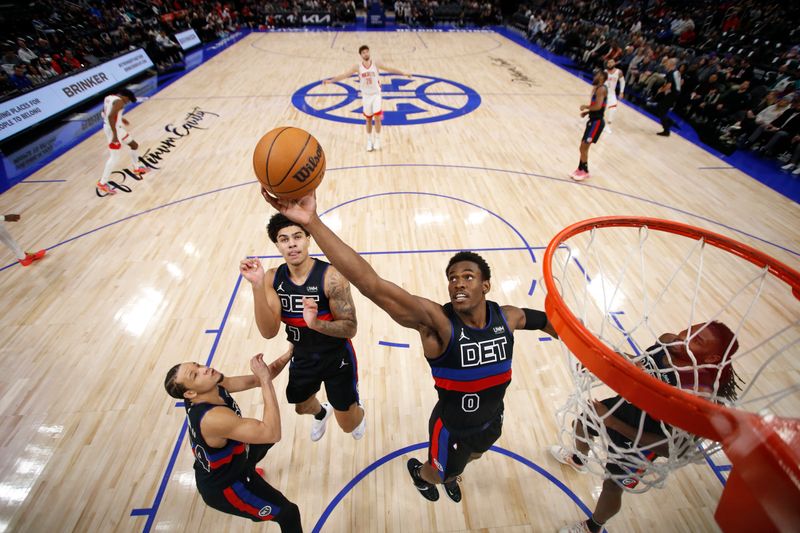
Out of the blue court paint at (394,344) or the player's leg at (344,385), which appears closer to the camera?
the player's leg at (344,385)

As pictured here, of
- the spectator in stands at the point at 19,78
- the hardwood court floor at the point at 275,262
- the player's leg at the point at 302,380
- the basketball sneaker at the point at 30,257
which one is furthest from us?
the spectator in stands at the point at 19,78

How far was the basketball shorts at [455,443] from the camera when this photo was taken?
2434 mm

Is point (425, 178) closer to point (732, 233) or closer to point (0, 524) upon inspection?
point (732, 233)

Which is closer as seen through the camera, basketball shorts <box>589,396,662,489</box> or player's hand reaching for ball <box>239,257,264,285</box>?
basketball shorts <box>589,396,662,489</box>

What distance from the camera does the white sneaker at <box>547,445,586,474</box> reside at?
3143 mm

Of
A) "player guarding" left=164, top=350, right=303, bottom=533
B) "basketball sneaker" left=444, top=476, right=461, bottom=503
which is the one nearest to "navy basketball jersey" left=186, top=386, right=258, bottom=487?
"player guarding" left=164, top=350, right=303, bottom=533

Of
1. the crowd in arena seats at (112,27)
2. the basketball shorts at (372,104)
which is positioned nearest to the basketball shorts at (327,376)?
the basketball shorts at (372,104)

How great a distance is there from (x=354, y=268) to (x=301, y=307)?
139cm

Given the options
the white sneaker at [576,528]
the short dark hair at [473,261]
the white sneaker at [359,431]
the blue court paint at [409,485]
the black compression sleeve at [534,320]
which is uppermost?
the short dark hair at [473,261]

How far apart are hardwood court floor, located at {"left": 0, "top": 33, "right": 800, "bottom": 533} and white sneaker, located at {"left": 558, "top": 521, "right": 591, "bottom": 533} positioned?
125mm

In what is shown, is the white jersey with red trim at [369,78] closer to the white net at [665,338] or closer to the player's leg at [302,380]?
the white net at [665,338]

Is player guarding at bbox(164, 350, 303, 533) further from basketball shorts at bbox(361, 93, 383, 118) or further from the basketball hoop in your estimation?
basketball shorts at bbox(361, 93, 383, 118)

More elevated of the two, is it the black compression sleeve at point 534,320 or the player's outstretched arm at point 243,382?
the black compression sleeve at point 534,320

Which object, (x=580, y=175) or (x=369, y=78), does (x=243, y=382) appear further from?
(x=580, y=175)
